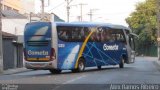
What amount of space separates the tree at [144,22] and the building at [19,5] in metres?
21.9

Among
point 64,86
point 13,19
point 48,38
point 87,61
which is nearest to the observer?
point 64,86

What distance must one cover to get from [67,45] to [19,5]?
72149 mm

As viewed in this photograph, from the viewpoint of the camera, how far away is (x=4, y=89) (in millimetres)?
17188

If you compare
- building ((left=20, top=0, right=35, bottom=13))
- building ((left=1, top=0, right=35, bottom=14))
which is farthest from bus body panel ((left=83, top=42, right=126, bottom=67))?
building ((left=20, top=0, right=35, bottom=13))

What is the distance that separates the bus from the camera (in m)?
31.2

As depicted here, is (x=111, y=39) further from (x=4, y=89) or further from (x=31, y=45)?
(x=4, y=89)

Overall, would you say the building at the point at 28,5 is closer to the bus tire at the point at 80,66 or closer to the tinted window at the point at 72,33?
the tinted window at the point at 72,33

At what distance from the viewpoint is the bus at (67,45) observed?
3122 cm

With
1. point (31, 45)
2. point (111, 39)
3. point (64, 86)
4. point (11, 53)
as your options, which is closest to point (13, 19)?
point (11, 53)

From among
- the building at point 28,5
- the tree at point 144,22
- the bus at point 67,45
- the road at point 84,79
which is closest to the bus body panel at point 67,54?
the bus at point 67,45

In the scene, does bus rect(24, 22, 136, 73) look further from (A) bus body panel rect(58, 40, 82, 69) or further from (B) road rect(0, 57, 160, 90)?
(B) road rect(0, 57, 160, 90)

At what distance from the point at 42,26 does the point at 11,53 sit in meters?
13.6

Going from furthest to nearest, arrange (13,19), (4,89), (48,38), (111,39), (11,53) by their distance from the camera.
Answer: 1. (13,19)
2. (11,53)
3. (111,39)
4. (48,38)
5. (4,89)

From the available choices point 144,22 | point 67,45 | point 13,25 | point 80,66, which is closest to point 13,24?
point 13,25
